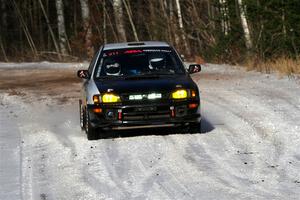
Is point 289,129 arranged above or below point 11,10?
above

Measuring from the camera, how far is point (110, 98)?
12.8m

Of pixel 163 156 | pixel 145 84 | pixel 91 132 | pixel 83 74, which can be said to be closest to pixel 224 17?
pixel 83 74

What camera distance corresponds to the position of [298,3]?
83.6ft

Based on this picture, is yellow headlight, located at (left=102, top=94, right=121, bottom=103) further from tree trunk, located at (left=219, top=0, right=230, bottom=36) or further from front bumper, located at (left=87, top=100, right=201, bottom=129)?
tree trunk, located at (left=219, top=0, right=230, bottom=36)

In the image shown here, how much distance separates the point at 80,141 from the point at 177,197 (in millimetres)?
4548

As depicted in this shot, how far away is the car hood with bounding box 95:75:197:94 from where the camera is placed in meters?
12.9

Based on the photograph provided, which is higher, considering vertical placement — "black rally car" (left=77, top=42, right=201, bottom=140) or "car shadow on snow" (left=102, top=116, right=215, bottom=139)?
"black rally car" (left=77, top=42, right=201, bottom=140)

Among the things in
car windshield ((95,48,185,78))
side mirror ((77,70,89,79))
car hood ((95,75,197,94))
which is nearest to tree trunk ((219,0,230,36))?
car windshield ((95,48,185,78))

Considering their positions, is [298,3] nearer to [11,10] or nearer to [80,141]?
[80,141]

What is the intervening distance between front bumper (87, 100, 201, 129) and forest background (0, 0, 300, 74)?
10.6 meters

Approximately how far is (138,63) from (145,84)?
3.60 ft

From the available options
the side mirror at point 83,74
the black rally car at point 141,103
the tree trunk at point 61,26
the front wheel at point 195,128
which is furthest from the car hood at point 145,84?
the tree trunk at point 61,26

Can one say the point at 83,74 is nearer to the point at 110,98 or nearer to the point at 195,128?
the point at 110,98

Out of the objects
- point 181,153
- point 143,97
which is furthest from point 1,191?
point 143,97
